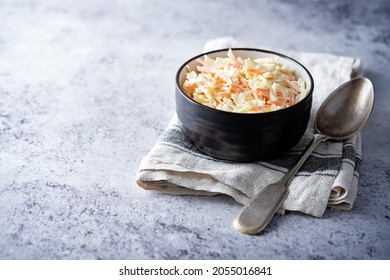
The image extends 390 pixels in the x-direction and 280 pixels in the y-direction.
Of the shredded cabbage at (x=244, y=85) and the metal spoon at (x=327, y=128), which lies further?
the shredded cabbage at (x=244, y=85)

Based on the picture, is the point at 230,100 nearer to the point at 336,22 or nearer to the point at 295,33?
the point at 295,33

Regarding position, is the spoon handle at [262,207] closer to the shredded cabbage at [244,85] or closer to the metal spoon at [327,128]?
the metal spoon at [327,128]

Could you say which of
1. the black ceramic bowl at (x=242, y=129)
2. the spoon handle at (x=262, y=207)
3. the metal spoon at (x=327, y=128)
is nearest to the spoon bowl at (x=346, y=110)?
the metal spoon at (x=327, y=128)

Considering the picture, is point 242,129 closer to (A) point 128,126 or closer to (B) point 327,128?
→ (B) point 327,128

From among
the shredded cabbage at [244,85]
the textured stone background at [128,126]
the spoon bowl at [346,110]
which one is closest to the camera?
the textured stone background at [128,126]

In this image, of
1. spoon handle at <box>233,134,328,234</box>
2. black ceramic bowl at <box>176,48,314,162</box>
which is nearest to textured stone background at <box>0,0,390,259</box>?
spoon handle at <box>233,134,328,234</box>

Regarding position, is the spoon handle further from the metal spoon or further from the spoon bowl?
the spoon bowl
